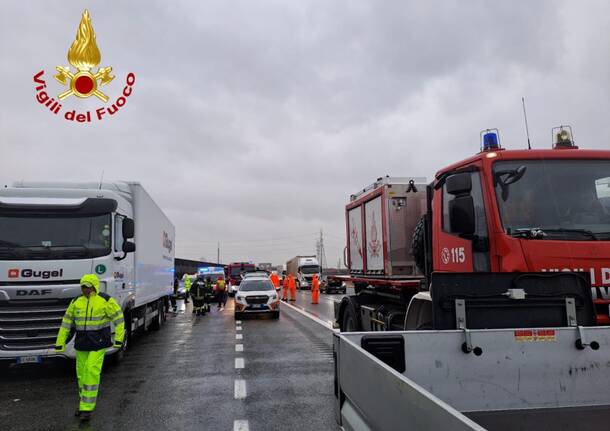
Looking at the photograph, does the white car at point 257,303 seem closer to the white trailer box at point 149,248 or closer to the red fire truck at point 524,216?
the white trailer box at point 149,248

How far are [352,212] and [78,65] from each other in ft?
26.3

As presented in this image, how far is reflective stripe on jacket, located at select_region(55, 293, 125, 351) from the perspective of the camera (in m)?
5.88

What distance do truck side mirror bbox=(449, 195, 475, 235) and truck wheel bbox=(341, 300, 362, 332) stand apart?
4090 mm

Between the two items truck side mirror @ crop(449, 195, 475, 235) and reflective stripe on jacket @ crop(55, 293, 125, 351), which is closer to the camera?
truck side mirror @ crop(449, 195, 475, 235)

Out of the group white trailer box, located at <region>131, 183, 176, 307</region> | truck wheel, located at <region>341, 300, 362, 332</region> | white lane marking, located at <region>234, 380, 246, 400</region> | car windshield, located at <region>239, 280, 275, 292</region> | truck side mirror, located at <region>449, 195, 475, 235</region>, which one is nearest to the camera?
truck side mirror, located at <region>449, 195, 475, 235</region>

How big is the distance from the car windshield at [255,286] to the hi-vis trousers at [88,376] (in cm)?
1215

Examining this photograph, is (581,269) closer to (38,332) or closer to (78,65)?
(38,332)

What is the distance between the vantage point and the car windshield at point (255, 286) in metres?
18.1

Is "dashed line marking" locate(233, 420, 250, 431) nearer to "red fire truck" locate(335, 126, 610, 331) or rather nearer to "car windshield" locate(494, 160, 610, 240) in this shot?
"red fire truck" locate(335, 126, 610, 331)

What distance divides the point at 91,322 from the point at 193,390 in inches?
73.0

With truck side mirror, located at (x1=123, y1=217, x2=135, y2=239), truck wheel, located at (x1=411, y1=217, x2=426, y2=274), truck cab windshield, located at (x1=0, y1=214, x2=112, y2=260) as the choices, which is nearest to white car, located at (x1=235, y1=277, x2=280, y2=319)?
truck side mirror, located at (x1=123, y1=217, x2=135, y2=239)

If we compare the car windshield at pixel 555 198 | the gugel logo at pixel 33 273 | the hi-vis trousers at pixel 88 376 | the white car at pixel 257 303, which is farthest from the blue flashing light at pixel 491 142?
the white car at pixel 257 303

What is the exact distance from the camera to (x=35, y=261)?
7789 mm

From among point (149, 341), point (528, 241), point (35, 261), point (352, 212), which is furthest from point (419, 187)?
point (149, 341)
